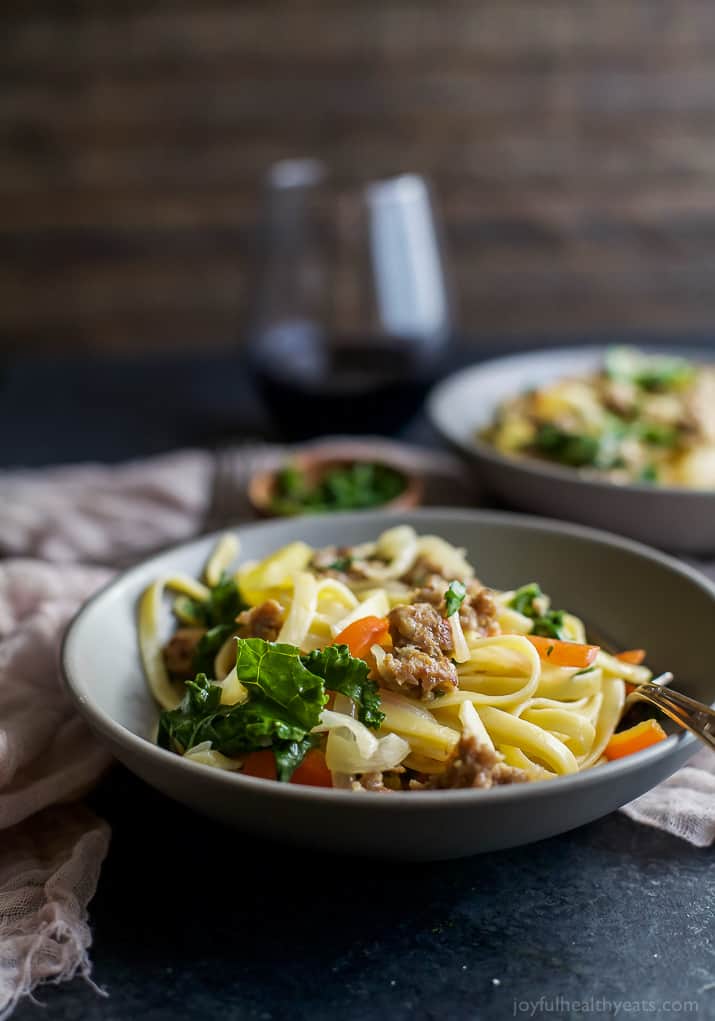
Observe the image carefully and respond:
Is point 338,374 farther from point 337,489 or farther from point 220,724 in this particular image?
point 220,724

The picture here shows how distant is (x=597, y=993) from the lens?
2.06 metres

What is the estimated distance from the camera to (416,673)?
7.91 ft

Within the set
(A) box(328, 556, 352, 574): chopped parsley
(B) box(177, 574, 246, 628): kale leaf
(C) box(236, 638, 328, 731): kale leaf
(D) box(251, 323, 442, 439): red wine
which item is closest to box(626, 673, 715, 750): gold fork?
(C) box(236, 638, 328, 731): kale leaf

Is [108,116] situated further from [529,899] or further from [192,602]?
[529,899]

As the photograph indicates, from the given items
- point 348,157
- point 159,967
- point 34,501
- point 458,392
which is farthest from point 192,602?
point 348,157

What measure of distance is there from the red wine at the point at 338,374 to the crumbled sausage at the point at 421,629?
2.57m

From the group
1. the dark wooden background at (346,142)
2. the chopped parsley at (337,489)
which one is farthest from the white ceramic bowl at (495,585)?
the dark wooden background at (346,142)

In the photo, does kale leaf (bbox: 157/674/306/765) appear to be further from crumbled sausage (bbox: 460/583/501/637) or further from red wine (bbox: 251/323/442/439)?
red wine (bbox: 251/323/442/439)

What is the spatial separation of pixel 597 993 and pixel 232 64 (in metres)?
6.67

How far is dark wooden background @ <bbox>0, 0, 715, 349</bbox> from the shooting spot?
724cm

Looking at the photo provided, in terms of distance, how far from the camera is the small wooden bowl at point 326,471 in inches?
164

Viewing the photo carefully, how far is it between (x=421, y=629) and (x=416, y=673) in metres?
0.12

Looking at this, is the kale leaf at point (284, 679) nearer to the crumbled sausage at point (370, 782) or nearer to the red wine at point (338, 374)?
the crumbled sausage at point (370, 782)

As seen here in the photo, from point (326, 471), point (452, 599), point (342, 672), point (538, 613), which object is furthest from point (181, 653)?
point (326, 471)
